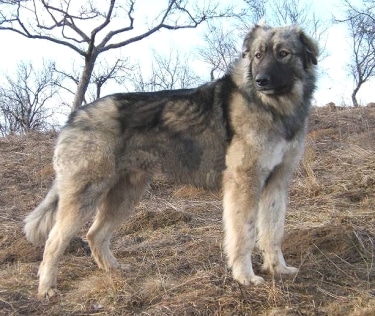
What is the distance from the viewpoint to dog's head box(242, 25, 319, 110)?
4.34 metres

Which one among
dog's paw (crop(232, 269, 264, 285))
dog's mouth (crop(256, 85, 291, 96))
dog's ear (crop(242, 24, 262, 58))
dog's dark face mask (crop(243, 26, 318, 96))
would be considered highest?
dog's ear (crop(242, 24, 262, 58))

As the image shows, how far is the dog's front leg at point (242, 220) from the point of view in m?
4.34

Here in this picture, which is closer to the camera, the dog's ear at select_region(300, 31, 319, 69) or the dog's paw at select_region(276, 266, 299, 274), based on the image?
the dog's paw at select_region(276, 266, 299, 274)

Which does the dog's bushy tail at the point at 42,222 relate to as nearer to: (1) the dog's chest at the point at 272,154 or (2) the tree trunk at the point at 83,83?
(1) the dog's chest at the point at 272,154

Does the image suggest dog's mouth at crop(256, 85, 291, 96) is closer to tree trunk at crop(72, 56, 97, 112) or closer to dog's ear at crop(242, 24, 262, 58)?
dog's ear at crop(242, 24, 262, 58)

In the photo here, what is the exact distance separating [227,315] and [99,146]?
184 cm

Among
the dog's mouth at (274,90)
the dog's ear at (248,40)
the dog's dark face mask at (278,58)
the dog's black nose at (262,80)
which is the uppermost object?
the dog's ear at (248,40)

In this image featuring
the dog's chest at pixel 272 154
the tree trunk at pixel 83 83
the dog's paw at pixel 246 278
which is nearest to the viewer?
the dog's paw at pixel 246 278

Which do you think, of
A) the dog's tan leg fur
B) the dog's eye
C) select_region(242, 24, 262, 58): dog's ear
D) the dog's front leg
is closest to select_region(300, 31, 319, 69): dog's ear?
the dog's eye

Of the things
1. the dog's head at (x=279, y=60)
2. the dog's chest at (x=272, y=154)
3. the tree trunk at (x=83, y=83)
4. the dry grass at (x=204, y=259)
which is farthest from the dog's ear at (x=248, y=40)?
the tree trunk at (x=83, y=83)

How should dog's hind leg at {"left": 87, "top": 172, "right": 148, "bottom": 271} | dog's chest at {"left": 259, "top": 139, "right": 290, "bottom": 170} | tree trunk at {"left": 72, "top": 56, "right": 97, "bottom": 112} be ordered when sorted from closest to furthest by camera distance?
dog's chest at {"left": 259, "top": 139, "right": 290, "bottom": 170} < dog's hind leg at {"left": 87, "top": 172, "right": 148, "bottom": 271} < tree trunk at {"left": 72, "top": 56, "right": 97, "bottom": 112}

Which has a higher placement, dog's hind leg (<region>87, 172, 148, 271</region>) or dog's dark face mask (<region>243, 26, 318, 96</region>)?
dog's dark face mask (<region>243, 26, 318, 96</region>)

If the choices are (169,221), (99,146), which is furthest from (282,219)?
(169,221)

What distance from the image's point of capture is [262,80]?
4246mm
